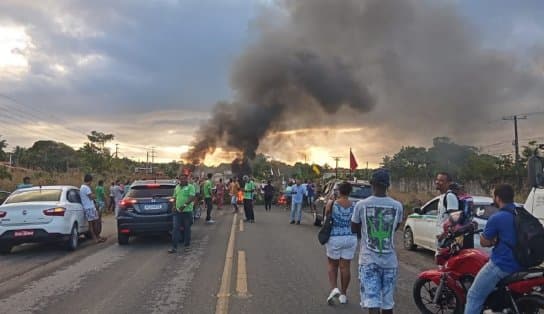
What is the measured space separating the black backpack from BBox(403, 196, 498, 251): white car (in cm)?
483

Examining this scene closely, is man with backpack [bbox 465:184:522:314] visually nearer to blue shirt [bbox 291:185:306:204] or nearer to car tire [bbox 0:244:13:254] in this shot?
car tire [bbox 0:244:13:254]

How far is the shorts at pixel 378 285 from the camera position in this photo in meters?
4.74

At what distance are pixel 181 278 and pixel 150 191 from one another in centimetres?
501

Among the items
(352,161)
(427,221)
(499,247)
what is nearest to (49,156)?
(352,161)

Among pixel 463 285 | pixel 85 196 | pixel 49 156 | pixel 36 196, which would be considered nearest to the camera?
pixel 463 285

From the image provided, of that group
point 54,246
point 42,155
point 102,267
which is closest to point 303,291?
point 102,267

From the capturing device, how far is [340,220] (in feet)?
21.3

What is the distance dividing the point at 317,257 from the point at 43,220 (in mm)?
5875

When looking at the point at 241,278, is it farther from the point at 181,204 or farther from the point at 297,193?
the point at 297,193

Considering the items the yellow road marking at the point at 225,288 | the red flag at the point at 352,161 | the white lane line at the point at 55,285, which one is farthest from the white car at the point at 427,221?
the red flag at the point at 352,161

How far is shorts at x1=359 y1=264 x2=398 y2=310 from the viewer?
474cm

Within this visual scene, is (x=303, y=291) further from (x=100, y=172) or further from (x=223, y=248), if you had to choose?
(x=100, y=172)

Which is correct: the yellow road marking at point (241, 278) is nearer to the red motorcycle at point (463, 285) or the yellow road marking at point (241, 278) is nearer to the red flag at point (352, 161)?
the red motorcycle at point (463, 285)

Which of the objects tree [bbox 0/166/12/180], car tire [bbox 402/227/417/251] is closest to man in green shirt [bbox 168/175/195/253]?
car tire [bbox 402/227/417/251]
